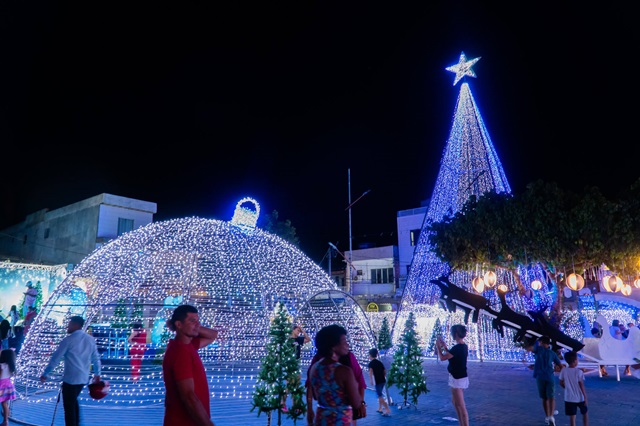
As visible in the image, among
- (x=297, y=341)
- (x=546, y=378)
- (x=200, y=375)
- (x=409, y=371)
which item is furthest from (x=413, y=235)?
(x=200, y=375)

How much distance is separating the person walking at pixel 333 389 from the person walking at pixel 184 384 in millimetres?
963

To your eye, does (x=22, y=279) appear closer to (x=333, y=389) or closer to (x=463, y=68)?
(x=463, y=68)

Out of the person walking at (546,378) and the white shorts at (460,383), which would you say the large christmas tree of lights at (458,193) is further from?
the white shorts at (460,383)

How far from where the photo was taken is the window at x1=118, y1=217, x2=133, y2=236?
2642 centimetres

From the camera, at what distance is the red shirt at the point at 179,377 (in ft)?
10.5

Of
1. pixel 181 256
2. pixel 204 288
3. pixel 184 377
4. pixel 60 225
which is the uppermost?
pixel 60 225

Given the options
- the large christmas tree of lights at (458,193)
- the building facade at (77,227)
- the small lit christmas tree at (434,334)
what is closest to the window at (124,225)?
the building facade at (77,227)

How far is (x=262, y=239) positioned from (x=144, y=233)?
2.86 meters

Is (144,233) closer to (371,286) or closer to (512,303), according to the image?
(512,303)

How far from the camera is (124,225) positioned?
26703 mm

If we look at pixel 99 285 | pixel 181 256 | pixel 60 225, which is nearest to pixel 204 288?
pixel 181 256

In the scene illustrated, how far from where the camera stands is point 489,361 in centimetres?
1800

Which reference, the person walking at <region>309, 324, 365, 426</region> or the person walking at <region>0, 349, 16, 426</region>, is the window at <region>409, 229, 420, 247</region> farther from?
the person walking at <region>309, 324, 365, 426</region>

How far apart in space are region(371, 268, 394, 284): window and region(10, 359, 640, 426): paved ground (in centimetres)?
2476
